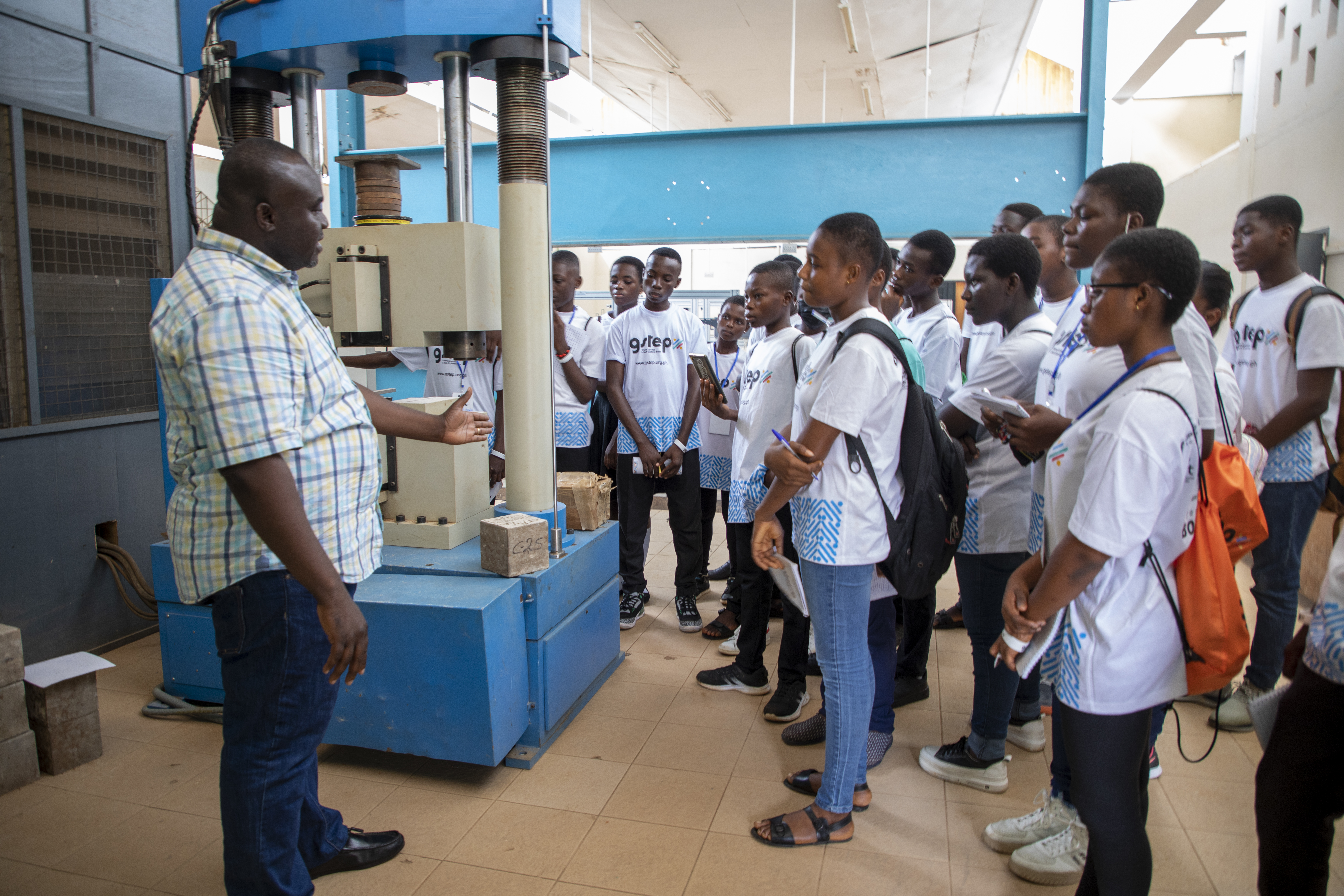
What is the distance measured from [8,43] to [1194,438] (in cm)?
434

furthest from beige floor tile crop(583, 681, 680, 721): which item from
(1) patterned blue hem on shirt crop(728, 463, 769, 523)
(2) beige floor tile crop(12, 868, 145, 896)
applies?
(2) beige floor tile crop(12, 868, 145, 896)

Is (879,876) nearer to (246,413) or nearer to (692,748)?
(692,748)

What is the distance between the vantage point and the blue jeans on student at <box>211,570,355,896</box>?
5.42 ft

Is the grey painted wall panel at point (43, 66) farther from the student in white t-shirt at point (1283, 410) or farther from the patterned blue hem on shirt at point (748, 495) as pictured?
the student in white t-shirt at point (1283, 410)

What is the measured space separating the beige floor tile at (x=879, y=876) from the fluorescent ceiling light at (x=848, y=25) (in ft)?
19.3

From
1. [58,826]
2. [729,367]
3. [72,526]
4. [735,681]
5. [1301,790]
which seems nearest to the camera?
[1301,790]

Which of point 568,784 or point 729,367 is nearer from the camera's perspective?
point 568,784

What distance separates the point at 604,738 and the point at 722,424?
5.62 feet

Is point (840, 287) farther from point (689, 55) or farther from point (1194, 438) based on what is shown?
point (689, 55)

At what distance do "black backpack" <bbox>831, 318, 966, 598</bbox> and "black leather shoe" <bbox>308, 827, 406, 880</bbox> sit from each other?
5.02 ft

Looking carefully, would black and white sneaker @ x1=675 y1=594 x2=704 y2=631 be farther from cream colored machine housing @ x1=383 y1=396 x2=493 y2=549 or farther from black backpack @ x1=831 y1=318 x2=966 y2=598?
black backpack @ x1=831 y1=318 x2=966 y2=598

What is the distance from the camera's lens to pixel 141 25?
383 cm

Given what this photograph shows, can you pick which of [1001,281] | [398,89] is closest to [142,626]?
[398,89]

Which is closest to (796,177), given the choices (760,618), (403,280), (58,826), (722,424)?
(722,424)
